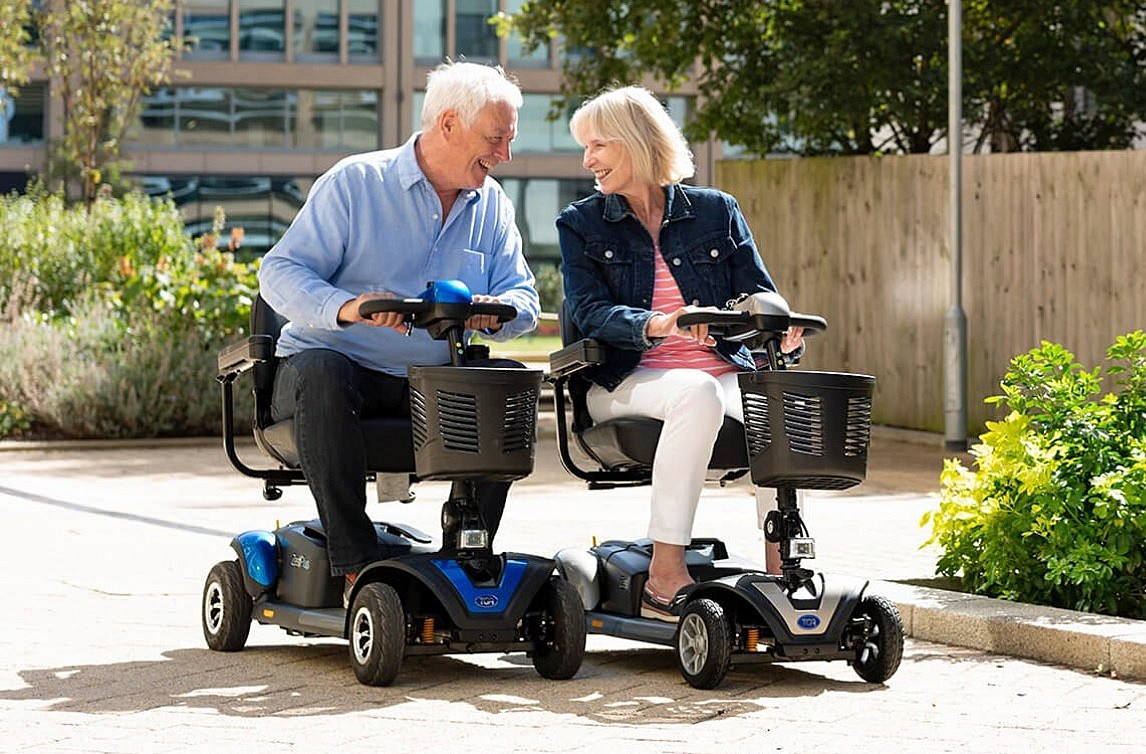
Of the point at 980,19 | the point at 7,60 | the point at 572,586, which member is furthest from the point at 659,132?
the point at 7,60

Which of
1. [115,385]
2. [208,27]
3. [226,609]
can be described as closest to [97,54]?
[115,385]

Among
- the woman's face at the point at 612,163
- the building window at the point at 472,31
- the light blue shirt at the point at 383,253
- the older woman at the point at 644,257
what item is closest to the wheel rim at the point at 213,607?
the light blue shirt at the point at 383,253

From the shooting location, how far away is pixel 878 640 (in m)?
5.90

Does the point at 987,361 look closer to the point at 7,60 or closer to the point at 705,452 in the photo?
the point at 705,452

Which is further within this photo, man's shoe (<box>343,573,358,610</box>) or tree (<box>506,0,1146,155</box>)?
tree (<box>506,0,1146,155</box>)

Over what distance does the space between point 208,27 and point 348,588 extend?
169 feet

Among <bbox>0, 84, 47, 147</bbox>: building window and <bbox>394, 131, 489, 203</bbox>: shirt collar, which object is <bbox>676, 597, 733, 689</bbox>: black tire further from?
<bbox>0, 84, 47, 147</bbox>: building window

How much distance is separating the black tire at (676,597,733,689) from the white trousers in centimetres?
33

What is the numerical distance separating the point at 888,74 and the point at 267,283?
36.0 ft

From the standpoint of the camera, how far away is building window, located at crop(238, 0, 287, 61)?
56.2 m

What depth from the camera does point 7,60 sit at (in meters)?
26.2

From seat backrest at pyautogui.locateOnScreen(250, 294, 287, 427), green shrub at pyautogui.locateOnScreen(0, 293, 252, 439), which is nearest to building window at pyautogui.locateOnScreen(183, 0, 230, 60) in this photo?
green shrub at pyautogui.locateOnScreen(0, 293, 252, 439)

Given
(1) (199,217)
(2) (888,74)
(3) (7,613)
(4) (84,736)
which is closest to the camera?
(4) (84,736)

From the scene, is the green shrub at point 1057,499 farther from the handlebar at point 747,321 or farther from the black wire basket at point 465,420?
the black wire basket at point 465,420
